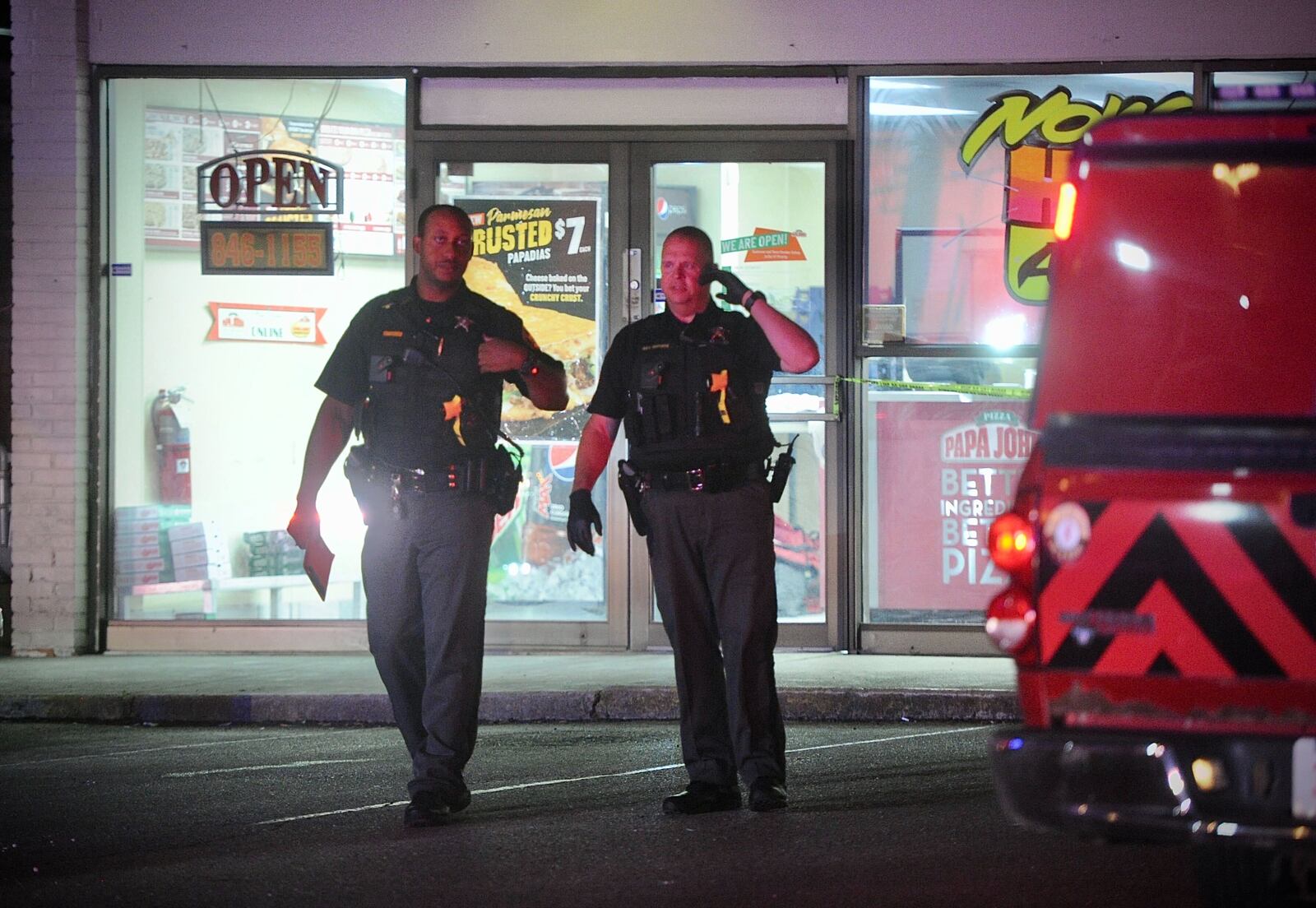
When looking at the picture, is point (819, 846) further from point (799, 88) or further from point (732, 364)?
point (799, 88)

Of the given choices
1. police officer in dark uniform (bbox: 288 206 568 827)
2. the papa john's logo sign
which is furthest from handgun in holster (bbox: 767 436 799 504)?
the papa john's logo sign

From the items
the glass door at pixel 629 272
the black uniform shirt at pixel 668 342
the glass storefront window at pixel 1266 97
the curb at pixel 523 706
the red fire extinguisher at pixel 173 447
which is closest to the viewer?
the glass storefront window at pixel 1266 97

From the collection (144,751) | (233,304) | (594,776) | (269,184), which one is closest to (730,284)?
(594,776)

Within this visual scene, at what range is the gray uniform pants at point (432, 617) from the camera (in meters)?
5.66

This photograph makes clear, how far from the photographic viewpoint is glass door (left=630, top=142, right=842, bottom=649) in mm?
10141

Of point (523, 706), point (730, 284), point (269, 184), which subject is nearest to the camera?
point (730, 284)

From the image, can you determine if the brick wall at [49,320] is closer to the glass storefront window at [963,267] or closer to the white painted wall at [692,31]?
the white painted wall at [692,31]

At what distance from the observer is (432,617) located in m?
5.73

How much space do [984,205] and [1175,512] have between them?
6763 mm

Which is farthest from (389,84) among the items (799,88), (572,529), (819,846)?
(819,846)

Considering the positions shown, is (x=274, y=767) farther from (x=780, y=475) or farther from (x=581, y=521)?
(x=780, y=475)

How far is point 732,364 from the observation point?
5.99 metres

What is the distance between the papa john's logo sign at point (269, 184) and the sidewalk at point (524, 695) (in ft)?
9.71

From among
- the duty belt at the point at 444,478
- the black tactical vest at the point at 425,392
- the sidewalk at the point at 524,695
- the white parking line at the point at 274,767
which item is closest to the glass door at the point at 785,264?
the sidewalk at the point at 524,695
